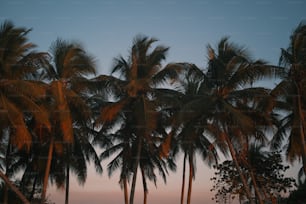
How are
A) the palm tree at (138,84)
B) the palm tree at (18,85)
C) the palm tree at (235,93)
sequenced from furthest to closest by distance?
1. the palm tree at (138,84)
2. the palm tree at (235,93)
3. the palm tree at (18,85)

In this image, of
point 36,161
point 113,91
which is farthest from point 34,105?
point 36,161

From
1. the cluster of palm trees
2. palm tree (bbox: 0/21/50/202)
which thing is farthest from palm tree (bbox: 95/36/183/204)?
palm tree (bbox: 0/21/50/202)

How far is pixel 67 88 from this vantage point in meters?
17.7

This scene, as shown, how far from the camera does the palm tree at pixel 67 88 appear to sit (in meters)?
16.8

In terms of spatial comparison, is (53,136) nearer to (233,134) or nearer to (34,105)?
(34,105)

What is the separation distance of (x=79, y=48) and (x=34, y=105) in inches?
157

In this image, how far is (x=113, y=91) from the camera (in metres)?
20.0

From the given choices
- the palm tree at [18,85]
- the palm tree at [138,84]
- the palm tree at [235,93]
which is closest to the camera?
the palm tree at [18,85]

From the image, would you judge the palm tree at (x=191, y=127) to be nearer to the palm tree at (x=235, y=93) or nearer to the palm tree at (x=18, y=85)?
the palm tree at (x=235, y=93)

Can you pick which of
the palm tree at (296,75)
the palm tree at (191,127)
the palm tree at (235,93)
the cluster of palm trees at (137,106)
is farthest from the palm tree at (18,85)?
the palm tree at (296,75)

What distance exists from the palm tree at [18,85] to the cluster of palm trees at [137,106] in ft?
0.13

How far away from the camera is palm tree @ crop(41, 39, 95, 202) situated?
1678cm

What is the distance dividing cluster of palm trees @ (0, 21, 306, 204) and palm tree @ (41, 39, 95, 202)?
0.04m

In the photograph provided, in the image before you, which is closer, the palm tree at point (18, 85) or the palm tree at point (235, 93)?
the palm tree at point (18, 85)
